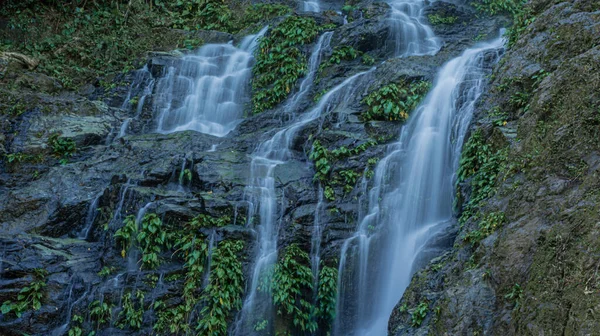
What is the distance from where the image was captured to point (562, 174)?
6.42 m

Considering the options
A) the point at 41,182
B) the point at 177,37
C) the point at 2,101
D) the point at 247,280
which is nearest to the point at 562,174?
the point at 247,280

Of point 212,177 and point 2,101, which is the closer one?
point 212,177

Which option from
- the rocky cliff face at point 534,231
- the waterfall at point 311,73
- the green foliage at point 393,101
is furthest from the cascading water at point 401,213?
the waterfall at point 311,73

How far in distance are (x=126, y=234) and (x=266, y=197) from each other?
2.81 m

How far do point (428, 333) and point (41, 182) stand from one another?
9.07m

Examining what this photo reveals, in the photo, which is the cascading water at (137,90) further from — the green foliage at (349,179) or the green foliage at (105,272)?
the green foliage at (349,179)

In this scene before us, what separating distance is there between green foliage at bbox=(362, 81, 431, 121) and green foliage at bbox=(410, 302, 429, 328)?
569cm

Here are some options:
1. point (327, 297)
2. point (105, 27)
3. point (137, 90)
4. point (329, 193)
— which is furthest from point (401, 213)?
point (105, 27)

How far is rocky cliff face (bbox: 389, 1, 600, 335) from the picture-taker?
17.1 ft

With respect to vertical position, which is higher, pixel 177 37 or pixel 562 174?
pixel 177 37

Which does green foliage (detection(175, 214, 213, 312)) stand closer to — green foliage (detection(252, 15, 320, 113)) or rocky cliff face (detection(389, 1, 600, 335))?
rocky cliff face (detection(389, 1, 600, 335))

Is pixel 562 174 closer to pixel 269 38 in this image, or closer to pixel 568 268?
pixel 568 268

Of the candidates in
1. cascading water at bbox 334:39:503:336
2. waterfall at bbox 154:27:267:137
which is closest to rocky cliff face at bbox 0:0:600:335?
cascading water at bbox 334:39:503:336

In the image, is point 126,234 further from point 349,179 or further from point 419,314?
point 419,314
